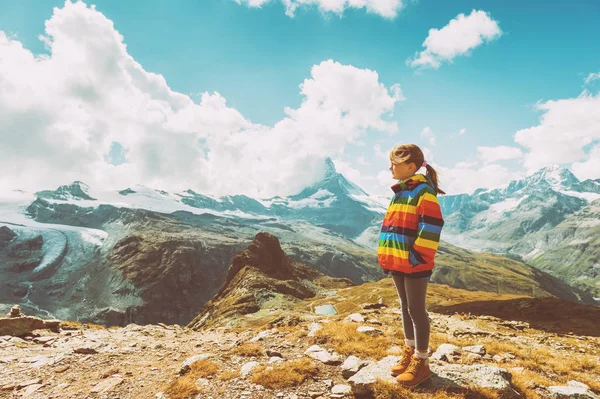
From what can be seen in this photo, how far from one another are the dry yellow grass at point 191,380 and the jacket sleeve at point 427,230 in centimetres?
659

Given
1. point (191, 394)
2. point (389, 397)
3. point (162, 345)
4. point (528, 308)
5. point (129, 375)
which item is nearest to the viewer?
point (389, 397)

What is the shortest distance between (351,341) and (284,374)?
148 inches

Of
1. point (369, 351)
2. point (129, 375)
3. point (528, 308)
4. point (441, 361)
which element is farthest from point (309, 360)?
point (528, 308)

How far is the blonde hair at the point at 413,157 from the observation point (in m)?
7.84

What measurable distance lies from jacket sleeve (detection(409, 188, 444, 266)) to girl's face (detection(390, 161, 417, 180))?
3.00ft

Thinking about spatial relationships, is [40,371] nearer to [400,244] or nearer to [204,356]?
[204,356]

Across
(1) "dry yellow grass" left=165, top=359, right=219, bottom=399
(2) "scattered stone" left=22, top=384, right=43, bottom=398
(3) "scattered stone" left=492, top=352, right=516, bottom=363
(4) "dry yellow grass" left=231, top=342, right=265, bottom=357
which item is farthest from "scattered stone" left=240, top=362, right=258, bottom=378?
(3) "scattered stone" left=492, top=352, right=516, bottom=363

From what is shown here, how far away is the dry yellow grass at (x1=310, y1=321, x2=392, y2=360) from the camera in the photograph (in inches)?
405

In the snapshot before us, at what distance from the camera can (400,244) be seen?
23.6ft

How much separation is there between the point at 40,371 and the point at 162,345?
532cm

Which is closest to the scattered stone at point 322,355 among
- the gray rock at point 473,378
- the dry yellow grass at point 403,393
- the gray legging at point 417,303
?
the dry yellow grass at point 403,393

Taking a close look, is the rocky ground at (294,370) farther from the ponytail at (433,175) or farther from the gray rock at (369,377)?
the ponytail at (433,175)

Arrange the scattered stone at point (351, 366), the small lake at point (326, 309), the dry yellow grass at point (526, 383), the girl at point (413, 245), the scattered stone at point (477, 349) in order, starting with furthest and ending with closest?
the small lake at point (326, 309) < the scattered stone at point (477, 349) < the scattered stone at point (351, 366) < the dry yellow grass at point (526, 383) < the girl at point (413, 245)

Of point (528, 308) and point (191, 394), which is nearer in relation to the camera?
point (191, 394)
